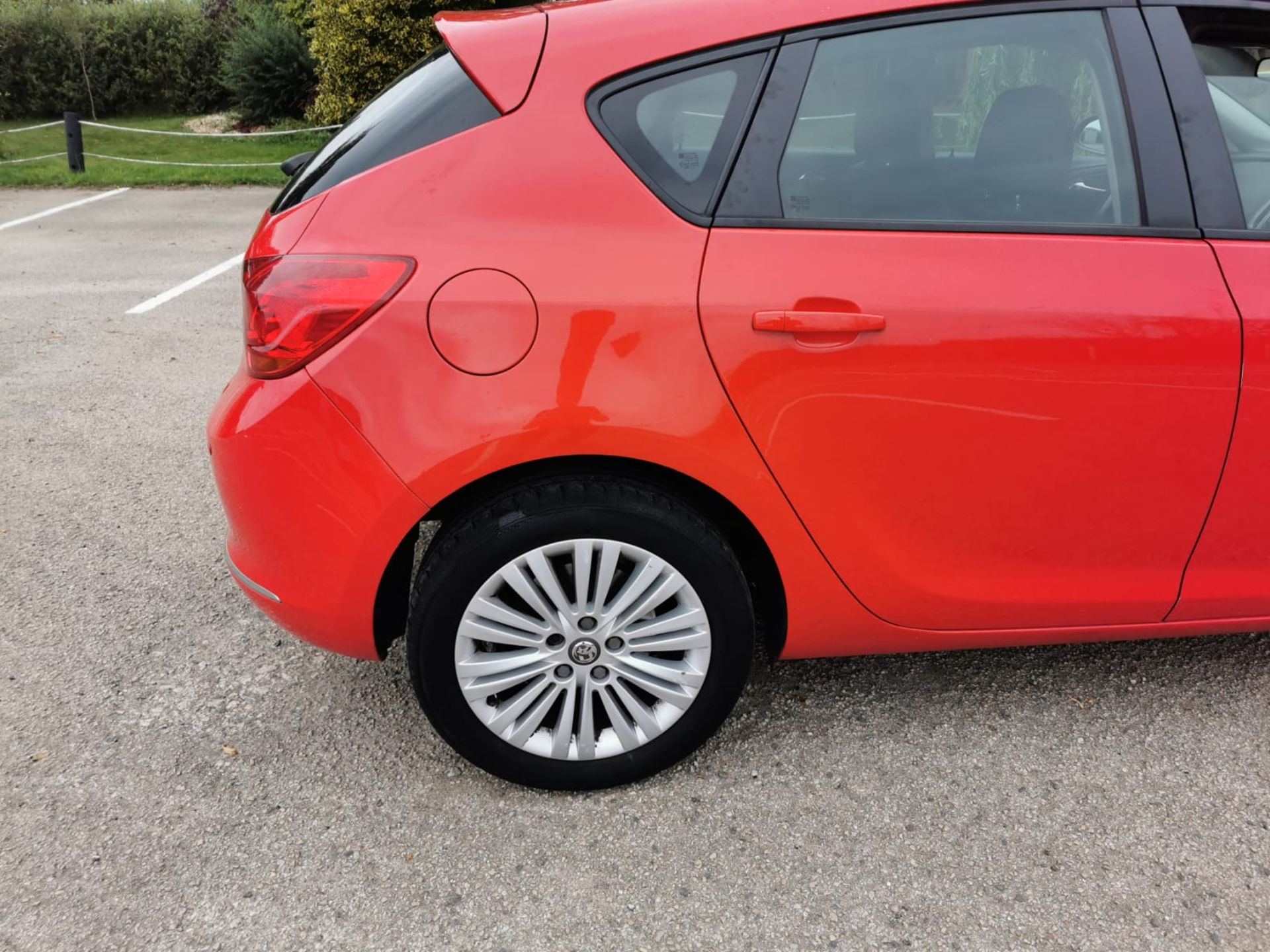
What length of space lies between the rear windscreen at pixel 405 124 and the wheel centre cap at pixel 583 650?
1.09 m

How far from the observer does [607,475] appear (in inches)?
89.3

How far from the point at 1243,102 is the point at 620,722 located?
1.93 metres

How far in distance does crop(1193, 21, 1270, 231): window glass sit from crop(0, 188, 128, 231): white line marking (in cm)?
1004

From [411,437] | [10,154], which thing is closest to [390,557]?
[411,437]

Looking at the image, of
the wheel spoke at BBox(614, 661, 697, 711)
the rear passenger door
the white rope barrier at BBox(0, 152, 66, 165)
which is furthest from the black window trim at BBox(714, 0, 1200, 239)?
the white rope barrier at BBox(0, 152, 66, 165)

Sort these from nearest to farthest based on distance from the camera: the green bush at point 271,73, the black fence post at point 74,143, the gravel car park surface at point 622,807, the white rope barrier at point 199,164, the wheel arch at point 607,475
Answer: the gravel car park surface at point 622,807 < the wheel arch at point 607,475 < the black fence post at point 74,143 < the white rope barrier at point 199,164 < the green bush at point 271,73

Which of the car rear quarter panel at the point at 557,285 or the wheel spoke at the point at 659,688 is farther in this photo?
the wheel spoke at the point at 659,688

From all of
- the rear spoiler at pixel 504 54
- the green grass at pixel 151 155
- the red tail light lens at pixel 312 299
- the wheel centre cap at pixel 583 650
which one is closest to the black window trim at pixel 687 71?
the rear spoiler at pixel 504 54

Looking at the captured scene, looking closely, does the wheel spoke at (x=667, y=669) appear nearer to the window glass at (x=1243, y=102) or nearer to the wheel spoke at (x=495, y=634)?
the wheel spoke at (x=495, y=634)

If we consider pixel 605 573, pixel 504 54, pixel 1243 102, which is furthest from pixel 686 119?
pixel 1243 102

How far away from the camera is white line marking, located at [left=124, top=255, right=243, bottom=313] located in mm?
6945

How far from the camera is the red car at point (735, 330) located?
2.17 metres

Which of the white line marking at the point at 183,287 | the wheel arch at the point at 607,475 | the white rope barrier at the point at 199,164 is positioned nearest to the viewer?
the wheel arch at the point at 607,475

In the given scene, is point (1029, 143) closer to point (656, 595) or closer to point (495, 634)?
point (656, 595)
